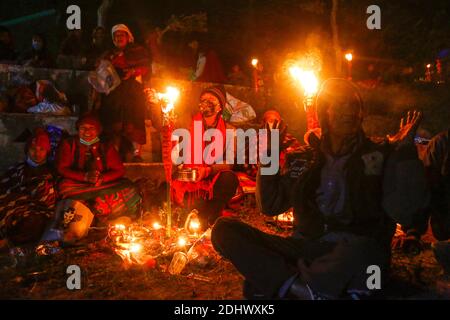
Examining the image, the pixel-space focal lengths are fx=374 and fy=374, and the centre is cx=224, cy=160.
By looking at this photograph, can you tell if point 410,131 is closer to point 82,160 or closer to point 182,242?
point 182,242

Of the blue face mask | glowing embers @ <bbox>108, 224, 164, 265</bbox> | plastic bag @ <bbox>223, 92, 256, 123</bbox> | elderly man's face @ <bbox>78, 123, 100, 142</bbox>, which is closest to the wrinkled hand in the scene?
glowing embers @ <bbox>108, 224, 164, 265</bbox>

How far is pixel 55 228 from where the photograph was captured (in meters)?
4.94

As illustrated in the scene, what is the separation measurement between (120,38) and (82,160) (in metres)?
3.24

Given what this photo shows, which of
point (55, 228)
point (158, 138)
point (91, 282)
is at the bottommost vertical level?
point (91, 282)

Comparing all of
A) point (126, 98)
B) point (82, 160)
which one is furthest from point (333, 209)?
point (126, 98)

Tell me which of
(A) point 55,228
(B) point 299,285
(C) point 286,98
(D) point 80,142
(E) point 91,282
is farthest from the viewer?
(C) point 286,98

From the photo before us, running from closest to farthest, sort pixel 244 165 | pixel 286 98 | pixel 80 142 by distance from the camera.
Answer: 1. pixel 80 142
2. pixel 244 165
3. pixel 286 98

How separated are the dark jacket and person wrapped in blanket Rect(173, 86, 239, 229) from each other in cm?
217

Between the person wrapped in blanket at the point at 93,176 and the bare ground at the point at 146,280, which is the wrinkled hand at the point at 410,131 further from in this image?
→ the person wrapped in blanket at the point at 93,176

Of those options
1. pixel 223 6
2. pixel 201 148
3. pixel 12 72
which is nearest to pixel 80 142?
pixel 201 148

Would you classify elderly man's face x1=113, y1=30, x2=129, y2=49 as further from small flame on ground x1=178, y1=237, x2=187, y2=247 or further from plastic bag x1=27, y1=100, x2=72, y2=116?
small flame on ground x1=178, y1=237, x2=187, y2=247

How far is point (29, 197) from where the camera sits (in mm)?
5203
